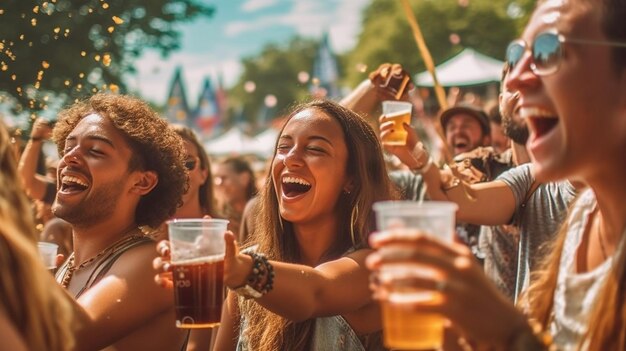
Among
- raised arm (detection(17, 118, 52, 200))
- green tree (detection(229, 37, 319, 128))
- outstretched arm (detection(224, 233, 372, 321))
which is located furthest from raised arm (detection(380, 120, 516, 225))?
green tree (detection(229, 37, 319, 128))

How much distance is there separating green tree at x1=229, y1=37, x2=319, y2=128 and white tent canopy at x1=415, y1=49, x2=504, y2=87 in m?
76.9

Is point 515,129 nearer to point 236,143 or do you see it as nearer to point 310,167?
point 310,167

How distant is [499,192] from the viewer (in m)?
3.70

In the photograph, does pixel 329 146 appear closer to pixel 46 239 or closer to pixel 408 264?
pixel 408 264

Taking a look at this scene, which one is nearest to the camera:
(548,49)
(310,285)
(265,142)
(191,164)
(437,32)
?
(548,49)

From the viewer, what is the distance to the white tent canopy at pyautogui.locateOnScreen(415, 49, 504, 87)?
1590cm

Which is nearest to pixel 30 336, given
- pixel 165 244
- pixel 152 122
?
pixel 165 244

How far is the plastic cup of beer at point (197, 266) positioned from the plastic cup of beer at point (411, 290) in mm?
724

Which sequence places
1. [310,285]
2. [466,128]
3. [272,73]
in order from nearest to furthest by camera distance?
[310,285]
[466,128]
[272,73]

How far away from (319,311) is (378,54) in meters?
52.1

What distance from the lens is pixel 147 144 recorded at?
143 inches

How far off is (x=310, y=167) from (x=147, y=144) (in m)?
0.91

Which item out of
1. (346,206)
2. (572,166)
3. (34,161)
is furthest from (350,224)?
(34,161)

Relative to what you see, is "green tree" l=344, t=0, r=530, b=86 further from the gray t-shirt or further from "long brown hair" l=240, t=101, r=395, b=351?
"long brown hair" l=240, t=101, r=395, b=351
